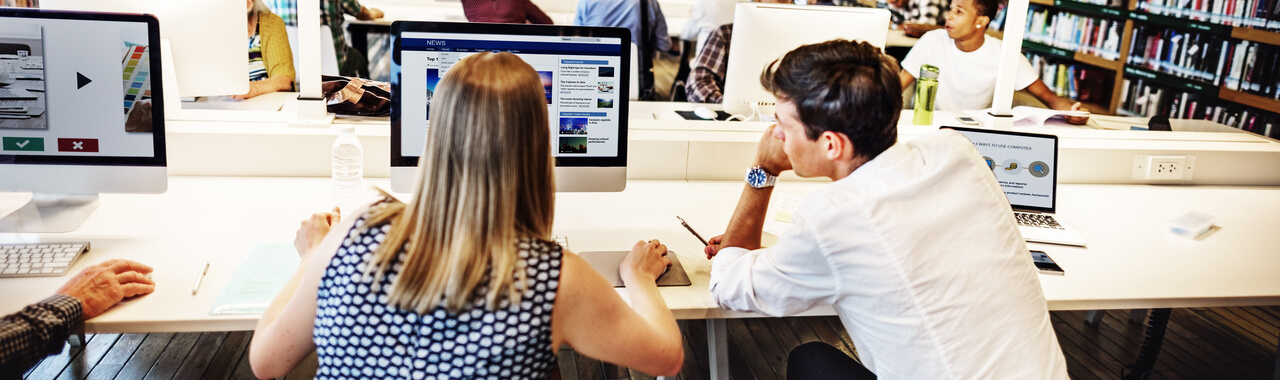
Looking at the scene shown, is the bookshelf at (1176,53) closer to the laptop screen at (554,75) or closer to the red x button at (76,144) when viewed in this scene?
the laptop screen at (554,75)

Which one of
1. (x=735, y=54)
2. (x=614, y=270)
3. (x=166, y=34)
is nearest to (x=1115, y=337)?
(x=735, y=54)

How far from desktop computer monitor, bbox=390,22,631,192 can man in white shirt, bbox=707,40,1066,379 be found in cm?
49

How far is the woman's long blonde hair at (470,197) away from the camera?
1.02 metres

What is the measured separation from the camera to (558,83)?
5.75 feet

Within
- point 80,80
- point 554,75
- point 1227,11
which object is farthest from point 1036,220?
point 1227,11

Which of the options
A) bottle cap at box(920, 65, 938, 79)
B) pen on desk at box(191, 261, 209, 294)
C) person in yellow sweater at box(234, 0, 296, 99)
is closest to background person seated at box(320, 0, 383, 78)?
person in yellow sweater at box(234, 0, 296, 99)

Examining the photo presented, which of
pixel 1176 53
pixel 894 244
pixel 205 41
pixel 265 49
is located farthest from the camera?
pixel 1176 53

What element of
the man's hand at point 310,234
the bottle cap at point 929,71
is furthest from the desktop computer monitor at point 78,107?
the bottle cap at point 929,71

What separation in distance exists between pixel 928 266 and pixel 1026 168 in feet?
3.28

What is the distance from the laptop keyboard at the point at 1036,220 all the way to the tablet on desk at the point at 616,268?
33.1 inches

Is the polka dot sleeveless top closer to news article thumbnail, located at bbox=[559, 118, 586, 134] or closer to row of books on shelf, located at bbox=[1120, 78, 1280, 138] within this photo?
news article thumbnail, located at bbox=[559, 118, 586, 134]

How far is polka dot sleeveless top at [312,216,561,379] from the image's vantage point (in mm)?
1040

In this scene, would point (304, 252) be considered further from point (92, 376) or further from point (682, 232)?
point (92, 376)

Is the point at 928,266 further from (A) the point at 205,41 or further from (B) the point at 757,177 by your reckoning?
(A) the point at 205,41
